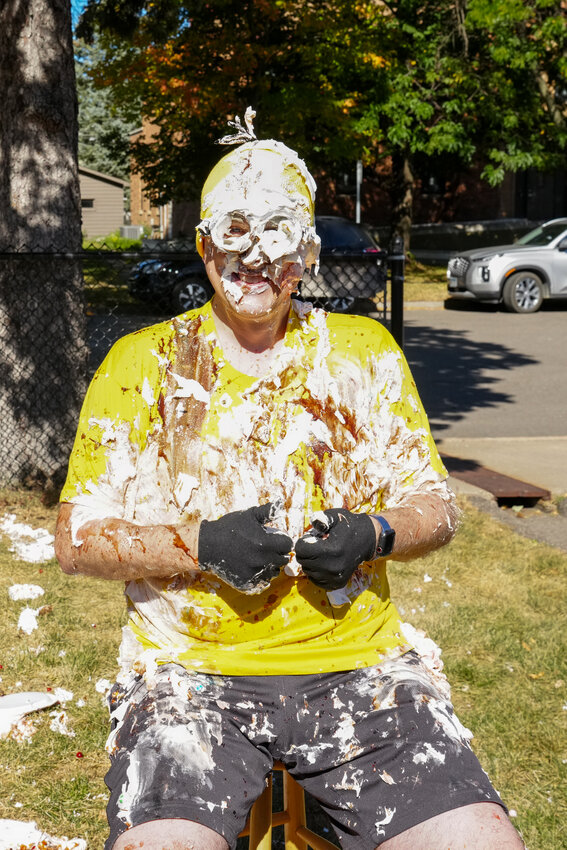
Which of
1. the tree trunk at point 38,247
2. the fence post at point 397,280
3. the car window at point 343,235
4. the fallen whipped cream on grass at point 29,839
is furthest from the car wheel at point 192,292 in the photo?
the fallen whipped cream on grass at point 29,839

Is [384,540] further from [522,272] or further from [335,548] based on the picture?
[522,272]

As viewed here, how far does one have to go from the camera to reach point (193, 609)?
6.58ft

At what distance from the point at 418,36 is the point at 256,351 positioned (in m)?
21.4

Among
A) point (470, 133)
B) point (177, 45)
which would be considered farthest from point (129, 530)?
point (470, 133)

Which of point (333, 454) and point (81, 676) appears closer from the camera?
point (333, 454)

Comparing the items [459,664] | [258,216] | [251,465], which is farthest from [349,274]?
[251,465]

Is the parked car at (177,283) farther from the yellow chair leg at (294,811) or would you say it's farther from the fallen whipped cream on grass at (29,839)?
the yellow chair leg at (294,811)

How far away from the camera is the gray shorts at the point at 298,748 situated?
1780mm

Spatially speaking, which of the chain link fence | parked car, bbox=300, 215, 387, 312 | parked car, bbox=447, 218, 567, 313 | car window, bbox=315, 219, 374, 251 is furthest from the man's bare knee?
parked car, bbox=447, 218, 567, 313

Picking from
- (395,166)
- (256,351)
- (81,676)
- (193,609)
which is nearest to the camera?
(193,609)

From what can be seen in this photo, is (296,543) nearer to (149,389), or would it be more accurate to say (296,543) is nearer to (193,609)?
(193,609)

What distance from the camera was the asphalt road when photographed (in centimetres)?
877

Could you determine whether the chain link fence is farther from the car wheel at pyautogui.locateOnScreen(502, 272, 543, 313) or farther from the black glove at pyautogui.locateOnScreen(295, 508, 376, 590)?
the car wheel at pyautogui.locateOnScreen(502, 272, 543, 313)

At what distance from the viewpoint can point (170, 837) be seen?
1686 mm
